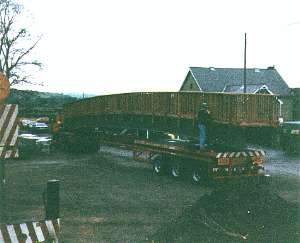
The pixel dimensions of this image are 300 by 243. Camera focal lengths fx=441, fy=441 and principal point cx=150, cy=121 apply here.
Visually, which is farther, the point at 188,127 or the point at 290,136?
the point at 290,136

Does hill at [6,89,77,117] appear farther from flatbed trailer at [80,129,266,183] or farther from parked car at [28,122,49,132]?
flatbed trailer at [80,129,266,183]

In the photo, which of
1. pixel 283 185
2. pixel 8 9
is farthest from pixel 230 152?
pixel 8 9

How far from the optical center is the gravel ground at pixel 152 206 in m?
9.09

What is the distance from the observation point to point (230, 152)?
1566cm

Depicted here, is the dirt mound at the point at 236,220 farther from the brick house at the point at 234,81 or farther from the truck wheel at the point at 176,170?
the brick house at the point at 234,81

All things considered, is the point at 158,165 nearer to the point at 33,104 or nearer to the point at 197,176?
the point at 197,176

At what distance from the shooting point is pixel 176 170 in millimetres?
17359

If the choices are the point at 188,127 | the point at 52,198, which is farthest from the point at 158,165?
the point at 52,198

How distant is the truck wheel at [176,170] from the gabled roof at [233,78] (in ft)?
144

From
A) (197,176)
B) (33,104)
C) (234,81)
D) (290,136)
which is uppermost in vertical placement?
(234,81)

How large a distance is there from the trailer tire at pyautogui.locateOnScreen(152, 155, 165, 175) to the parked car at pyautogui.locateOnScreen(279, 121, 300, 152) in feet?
39.6

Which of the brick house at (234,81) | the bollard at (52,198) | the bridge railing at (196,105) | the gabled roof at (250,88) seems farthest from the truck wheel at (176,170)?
the brick house at (234,81)

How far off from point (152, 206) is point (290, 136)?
17.3 m

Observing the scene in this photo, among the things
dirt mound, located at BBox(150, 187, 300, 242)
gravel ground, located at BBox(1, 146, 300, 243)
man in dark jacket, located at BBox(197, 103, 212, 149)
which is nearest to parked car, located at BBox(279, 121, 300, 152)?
gravel ground, located at BBox(1, 146, 300, 243)
